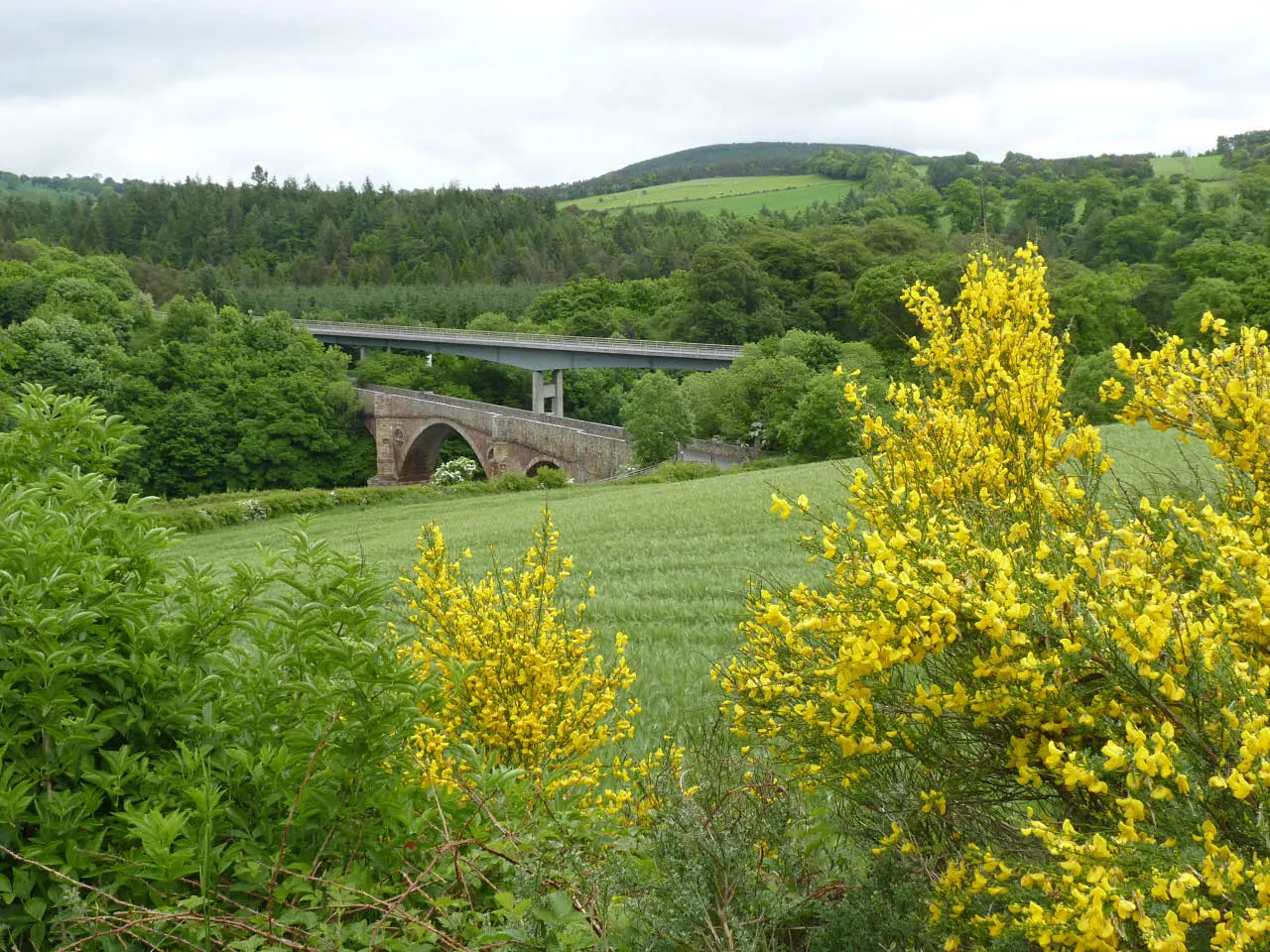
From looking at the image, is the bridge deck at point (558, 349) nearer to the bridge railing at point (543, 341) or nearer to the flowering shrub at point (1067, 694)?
the bridge railing at point (543, 341)

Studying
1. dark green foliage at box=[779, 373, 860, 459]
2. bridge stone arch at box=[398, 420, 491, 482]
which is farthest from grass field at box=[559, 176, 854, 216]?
dark green foliage at box=[779, 373, 860, 459]

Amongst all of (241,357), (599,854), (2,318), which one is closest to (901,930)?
(599,854)

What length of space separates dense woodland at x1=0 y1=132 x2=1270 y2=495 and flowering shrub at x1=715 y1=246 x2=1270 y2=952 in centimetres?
231

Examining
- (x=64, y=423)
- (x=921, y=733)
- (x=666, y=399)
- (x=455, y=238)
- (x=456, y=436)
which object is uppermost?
(x=455, y=238)

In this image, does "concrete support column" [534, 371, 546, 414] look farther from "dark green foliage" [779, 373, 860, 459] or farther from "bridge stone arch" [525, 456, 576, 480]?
"dark green foliage" [779, 373, 860, 459]

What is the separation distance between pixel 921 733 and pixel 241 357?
68645 millimetres

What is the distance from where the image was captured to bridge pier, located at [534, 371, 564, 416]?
63125mm

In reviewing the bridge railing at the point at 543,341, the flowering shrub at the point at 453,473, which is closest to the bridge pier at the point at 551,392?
the bridge railing at the point at 543,341

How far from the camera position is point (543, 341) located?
62.0 m

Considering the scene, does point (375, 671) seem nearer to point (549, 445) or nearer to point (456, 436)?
point (549, 445)

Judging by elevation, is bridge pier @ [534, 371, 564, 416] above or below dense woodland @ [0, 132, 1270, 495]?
below

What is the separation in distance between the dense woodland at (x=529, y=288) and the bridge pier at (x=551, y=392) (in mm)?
6555

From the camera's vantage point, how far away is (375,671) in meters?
2.71

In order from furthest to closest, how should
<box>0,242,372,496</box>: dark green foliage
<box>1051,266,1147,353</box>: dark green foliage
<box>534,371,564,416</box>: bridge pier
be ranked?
1. <box>534,371,564,416</box>: bridge pier
2. <box>0,242,372,496</box>: dark green foliage
3. <box>1051,266,1147,353</box>: dark green foliage
